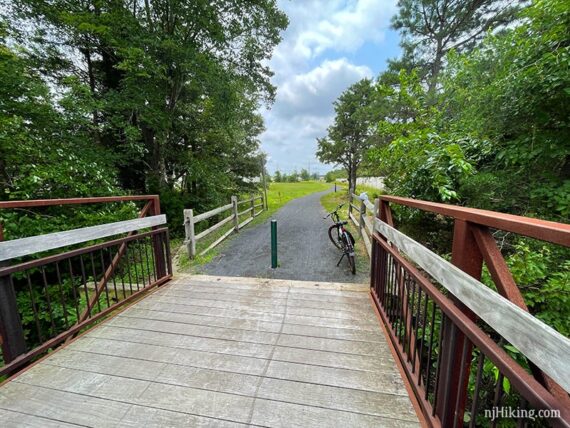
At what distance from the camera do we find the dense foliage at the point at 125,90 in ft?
14.2

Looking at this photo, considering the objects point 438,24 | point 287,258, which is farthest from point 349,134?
point 287,258

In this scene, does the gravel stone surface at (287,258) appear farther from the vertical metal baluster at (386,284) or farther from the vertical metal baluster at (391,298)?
the vertical metal baluster at (391,298)

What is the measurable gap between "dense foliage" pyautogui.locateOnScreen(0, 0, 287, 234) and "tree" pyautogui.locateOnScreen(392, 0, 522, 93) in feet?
18.7

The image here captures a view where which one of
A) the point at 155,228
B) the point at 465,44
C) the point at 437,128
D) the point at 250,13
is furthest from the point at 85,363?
the point at 465,44

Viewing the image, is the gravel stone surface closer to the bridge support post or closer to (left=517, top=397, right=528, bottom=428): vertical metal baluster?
the bridge support post

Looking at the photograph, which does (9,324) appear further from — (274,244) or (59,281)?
(274,244)

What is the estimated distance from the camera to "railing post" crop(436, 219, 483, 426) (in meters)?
1.08

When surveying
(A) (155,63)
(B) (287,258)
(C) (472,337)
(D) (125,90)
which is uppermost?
(A) (155,63)

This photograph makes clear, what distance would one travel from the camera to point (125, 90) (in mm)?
6090

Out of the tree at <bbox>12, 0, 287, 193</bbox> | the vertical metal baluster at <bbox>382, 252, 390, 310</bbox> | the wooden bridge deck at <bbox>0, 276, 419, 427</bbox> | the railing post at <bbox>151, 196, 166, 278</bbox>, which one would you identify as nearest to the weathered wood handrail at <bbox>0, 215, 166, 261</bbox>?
the railing post at <bbox>151, 196, 166, 278</bbox>

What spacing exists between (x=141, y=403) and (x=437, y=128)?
565 cm

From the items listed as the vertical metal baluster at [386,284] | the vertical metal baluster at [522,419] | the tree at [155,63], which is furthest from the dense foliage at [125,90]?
the vertical metal baluster at [522,419]

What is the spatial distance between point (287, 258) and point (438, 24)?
1106 centimetres

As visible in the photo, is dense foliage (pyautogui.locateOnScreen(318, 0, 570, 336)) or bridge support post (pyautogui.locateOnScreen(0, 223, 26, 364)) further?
dense foliage (pyautogui.locateOnScreen(318, 0, 570, 336))
